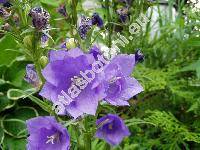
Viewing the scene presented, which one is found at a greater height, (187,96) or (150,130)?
(187,96)

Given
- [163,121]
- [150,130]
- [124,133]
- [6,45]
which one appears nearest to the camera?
[124,133]

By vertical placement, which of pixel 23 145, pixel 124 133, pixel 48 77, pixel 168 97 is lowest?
pixel 23 145

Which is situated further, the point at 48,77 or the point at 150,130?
the point at 150,130

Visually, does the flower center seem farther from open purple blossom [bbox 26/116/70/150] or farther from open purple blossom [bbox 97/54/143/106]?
open purple blossom [bbox 97/54/143/106]

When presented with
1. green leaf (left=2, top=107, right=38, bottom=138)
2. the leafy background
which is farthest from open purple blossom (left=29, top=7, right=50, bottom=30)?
green leaf (left=2, top=107, right=38, bottom=138)

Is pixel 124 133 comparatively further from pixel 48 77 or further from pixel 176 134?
pixel 176 134

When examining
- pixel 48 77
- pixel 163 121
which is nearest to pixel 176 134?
pixel 163 121

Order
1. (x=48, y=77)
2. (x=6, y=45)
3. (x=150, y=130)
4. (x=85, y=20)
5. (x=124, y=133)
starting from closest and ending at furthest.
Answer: (x=48, y=77), (x=85, y=20), (x=124, y=133), (x=150, y=130), (x=6, y=45)
